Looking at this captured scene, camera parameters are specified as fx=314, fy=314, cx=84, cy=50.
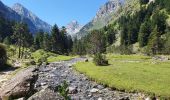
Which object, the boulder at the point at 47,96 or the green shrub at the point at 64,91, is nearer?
the boulder at the point at 47,96

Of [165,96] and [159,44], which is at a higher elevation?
[159,44]

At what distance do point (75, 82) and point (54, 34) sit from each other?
134 meters

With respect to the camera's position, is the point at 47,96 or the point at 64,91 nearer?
the point at 47,96

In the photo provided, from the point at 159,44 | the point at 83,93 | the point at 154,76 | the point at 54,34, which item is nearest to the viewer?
the point at 83,93

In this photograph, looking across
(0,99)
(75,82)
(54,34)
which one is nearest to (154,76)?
(75,82)

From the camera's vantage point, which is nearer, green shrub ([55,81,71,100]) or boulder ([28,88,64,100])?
boulder ([28,88,64,100])

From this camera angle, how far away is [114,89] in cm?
3684

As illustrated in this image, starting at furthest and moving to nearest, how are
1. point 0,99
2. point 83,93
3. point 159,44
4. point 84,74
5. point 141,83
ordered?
point 159,44 → point 84,74 → point 141,83 → point 83,93 → point 0,99

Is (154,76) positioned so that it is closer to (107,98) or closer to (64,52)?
(107,98)

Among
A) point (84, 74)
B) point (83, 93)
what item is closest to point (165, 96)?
point (83, 93)

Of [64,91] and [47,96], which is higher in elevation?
[64,91]

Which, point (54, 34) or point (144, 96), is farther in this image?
point (54, 34)

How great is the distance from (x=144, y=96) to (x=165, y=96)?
211cm

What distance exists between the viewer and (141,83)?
3675cm
